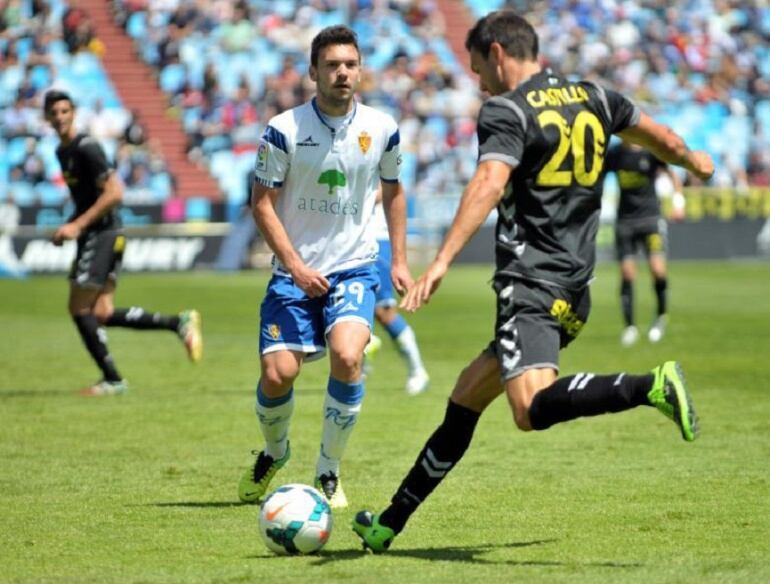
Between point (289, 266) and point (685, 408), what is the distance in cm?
248

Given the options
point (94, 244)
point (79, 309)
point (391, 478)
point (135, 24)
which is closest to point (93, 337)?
point (79, 309)

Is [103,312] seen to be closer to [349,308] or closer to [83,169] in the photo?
[83,169]

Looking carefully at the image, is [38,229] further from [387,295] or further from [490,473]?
[490,473]

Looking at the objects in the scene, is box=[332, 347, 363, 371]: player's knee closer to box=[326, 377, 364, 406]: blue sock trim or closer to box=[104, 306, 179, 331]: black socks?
box=[326, 377, 364, 406]: blue sock trim

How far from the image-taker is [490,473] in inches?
362

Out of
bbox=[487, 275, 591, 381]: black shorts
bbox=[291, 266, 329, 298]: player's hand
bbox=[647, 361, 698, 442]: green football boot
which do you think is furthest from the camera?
bbox=[291, 266, 329, 298]: player's hand

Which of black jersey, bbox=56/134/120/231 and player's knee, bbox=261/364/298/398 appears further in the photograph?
black jersey, bbox=56/134/120/231

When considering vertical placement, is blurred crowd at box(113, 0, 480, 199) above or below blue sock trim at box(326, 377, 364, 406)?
below

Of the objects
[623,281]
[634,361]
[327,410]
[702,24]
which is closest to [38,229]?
[623,281]

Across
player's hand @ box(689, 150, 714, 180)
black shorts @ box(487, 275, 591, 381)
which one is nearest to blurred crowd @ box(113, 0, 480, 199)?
player's hand @ box(689, 150, 714, 180)

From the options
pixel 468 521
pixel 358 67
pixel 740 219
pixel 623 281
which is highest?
pixel 358 67

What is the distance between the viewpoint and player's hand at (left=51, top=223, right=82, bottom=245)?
12.5 metres

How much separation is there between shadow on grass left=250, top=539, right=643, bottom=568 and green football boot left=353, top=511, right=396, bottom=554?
0.15 ft

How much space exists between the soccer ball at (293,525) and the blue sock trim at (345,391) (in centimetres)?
116
